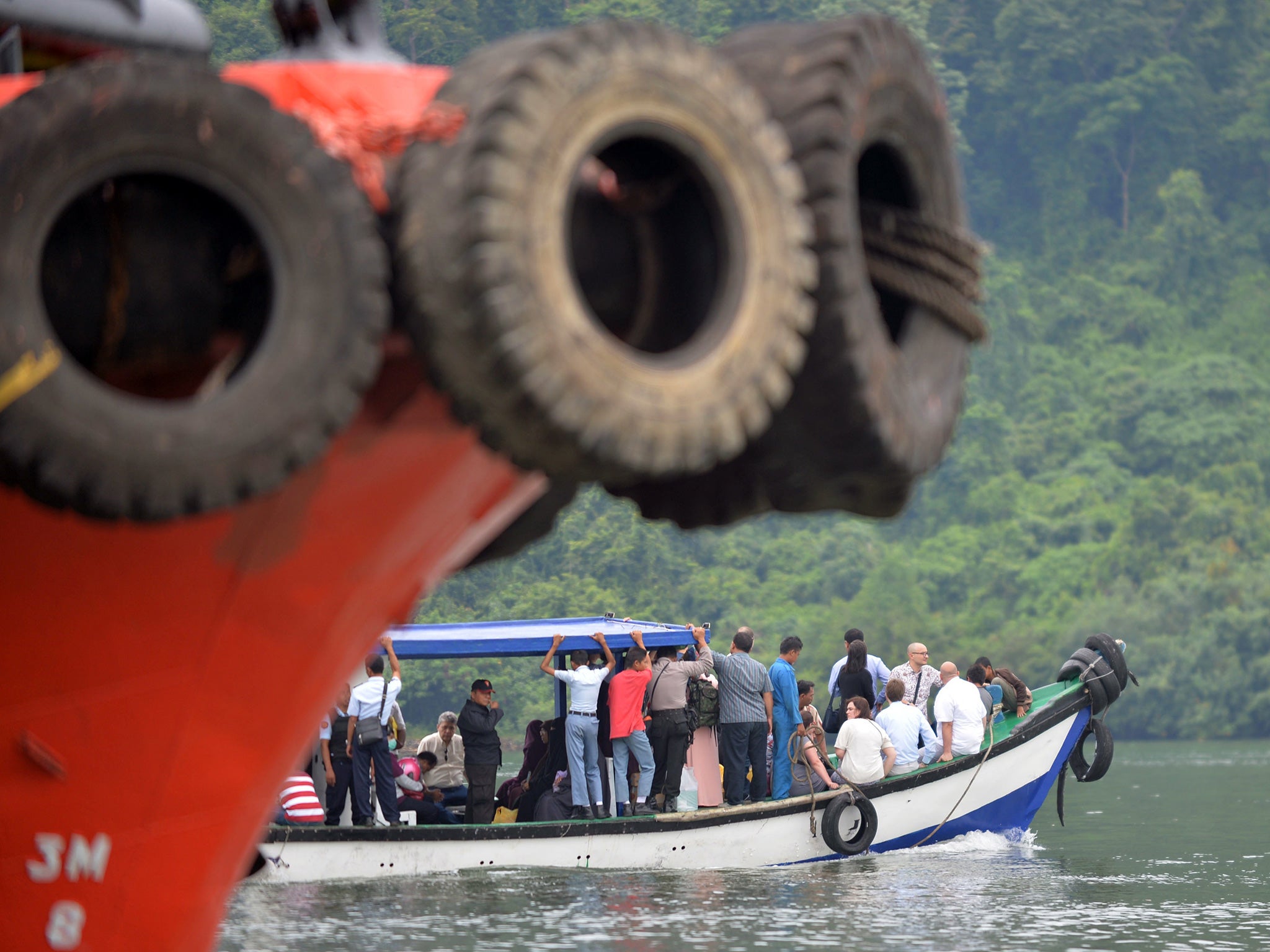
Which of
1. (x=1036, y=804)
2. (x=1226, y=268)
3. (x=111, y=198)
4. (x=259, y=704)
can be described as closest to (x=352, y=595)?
(x=259, y=704)

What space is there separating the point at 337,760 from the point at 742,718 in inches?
119

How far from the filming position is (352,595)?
16.4 feet

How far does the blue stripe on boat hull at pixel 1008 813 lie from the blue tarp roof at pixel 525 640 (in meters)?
2.48

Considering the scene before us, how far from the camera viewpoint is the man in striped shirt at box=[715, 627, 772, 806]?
1366cm

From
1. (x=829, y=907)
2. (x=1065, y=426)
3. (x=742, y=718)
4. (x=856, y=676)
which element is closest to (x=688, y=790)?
(x=742, y=718)

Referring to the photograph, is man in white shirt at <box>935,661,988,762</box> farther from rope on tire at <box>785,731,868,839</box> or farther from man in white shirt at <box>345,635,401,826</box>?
man in white shirt at <box>345,635,401,826</box>

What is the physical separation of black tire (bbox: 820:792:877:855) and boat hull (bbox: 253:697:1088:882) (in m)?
0.09

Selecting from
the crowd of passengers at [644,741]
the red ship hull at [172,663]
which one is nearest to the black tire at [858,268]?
the red ship hull at [172,663]

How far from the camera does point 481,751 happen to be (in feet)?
43.8

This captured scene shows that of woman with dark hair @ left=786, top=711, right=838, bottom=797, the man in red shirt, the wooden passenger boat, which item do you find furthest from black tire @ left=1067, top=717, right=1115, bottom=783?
the man in red shirt

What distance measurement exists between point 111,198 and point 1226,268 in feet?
258

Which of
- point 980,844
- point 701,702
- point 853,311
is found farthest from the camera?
point 980,844

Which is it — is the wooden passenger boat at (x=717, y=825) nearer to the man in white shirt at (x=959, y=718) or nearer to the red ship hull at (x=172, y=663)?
the man in white shirt at (x=959, y=718)

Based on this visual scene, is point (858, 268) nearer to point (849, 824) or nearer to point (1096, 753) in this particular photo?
point (849, 824)
